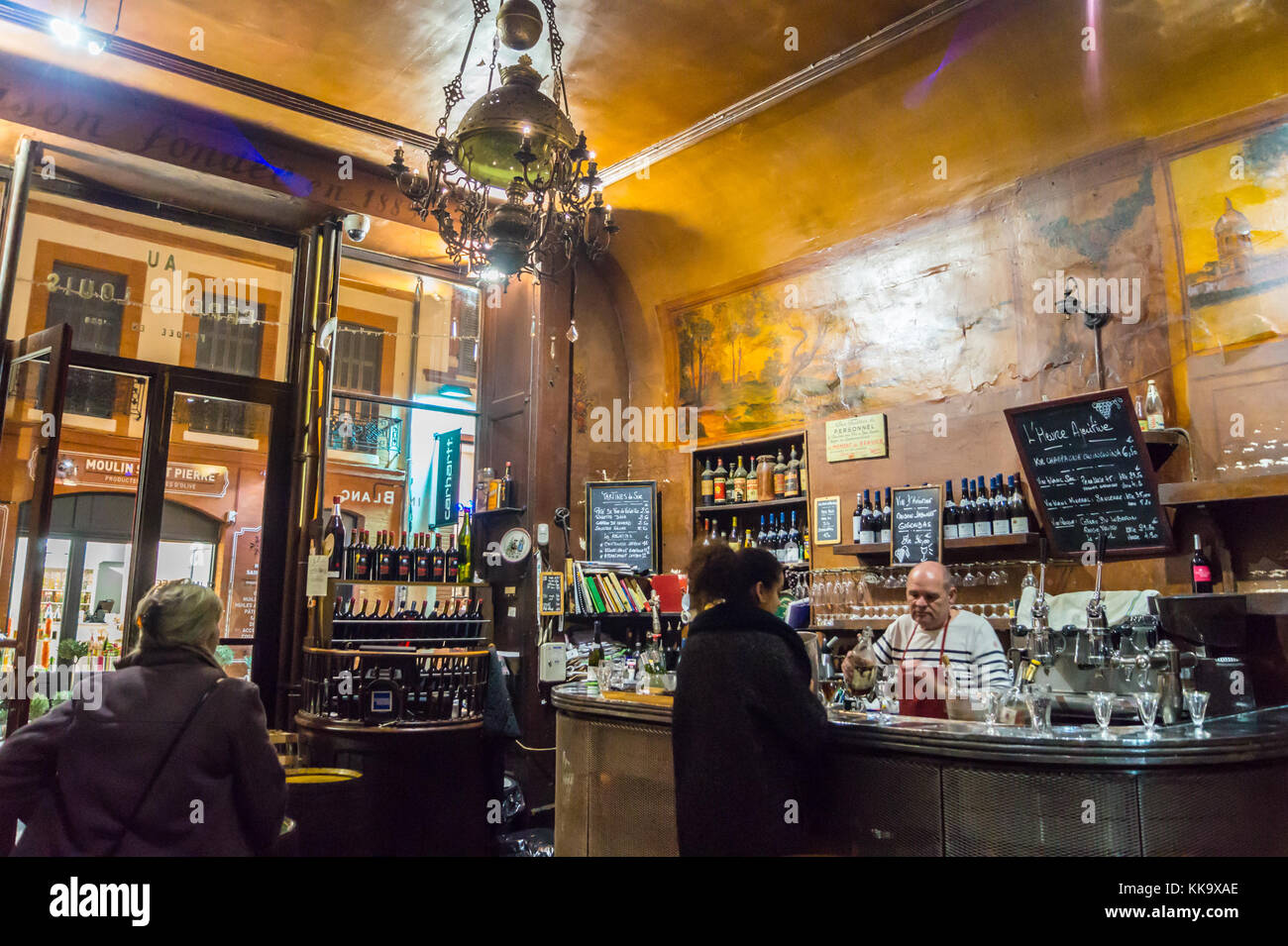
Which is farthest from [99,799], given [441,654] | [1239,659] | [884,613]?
[884,613]

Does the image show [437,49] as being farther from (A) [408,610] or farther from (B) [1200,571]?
(B) [1200,571]

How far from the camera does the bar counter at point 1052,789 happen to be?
2.29 metres

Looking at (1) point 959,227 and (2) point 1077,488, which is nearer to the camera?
(2) point 1077,488

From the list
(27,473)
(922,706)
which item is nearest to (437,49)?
(27,473)

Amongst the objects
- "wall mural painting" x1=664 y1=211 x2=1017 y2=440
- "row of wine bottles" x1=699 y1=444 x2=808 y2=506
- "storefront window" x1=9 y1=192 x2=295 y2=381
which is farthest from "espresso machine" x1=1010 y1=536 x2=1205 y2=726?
"storefront window" x1=9 y1=192 x2=295 y2=381

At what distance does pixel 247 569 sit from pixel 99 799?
13.6 ft

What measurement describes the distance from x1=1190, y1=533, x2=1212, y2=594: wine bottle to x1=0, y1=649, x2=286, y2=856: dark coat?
12.9 feet

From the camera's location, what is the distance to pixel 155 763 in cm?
223

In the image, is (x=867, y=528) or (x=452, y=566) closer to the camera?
(x=867, y=528)

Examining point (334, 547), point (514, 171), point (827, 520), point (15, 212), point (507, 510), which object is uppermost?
point (15, 212)

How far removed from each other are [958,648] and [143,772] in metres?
3.35

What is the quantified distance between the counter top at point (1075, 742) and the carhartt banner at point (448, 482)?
451 centimetres

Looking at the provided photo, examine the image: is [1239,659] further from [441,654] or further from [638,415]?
[638,415]
